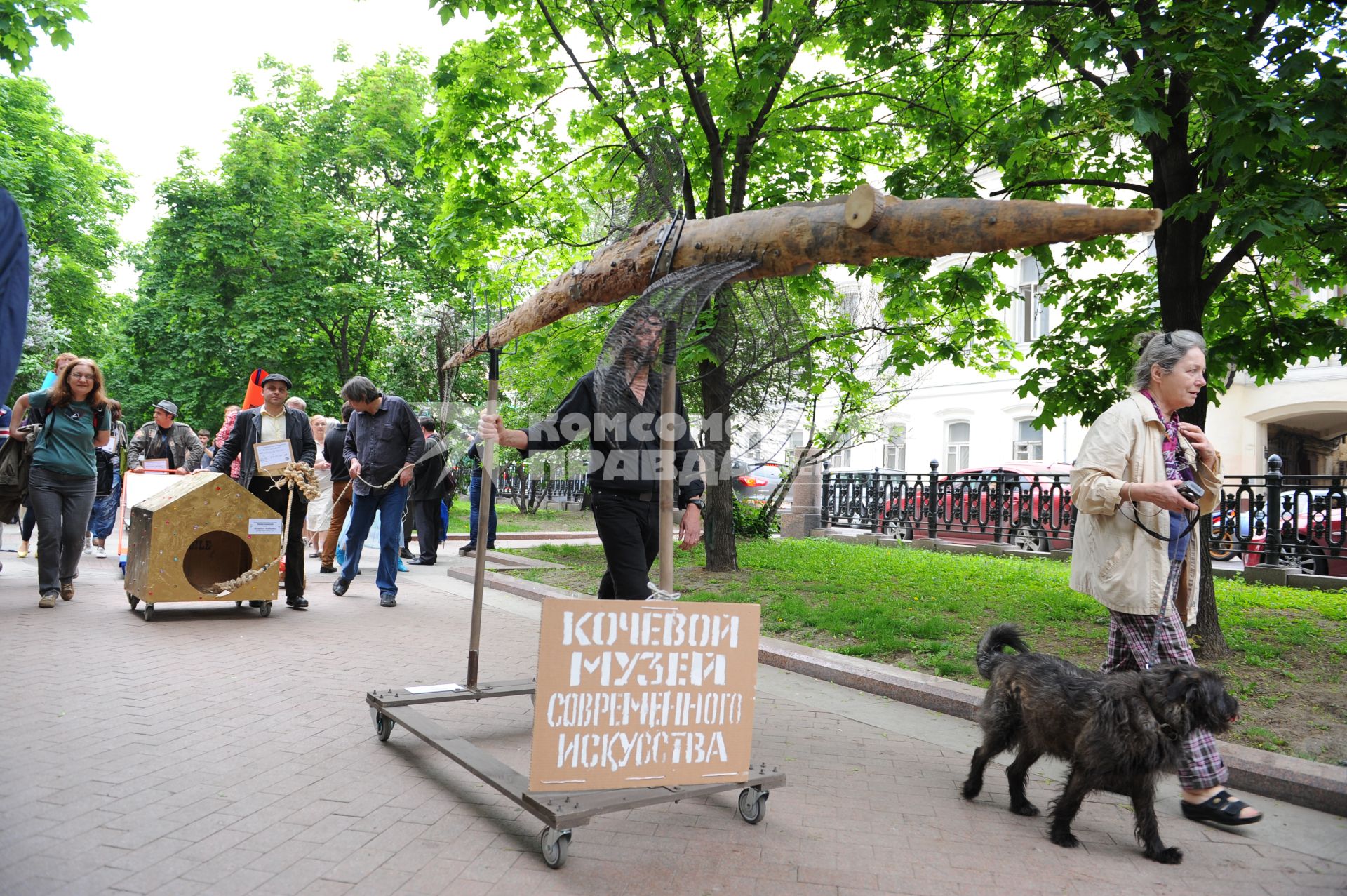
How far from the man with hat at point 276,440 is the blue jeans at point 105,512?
4.95 m

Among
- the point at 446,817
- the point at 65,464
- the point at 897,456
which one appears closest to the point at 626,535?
the point at 446,817

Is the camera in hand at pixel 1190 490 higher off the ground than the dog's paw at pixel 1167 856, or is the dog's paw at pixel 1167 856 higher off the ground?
the camera in hand at pixel 1190 490

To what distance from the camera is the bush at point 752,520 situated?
55.2 ft

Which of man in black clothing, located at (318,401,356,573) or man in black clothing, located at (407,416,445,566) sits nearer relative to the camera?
man in black clothing, located at (318,401,356,573)

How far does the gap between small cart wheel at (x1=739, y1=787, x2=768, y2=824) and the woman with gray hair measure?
5.69 ft

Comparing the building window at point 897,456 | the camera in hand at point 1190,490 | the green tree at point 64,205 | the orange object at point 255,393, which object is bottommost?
the camera in hand at point 1190,490

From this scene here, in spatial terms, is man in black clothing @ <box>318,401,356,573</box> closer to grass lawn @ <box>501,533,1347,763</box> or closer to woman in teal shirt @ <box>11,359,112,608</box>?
grass lawn @ <box>501,533,1347,763</box>

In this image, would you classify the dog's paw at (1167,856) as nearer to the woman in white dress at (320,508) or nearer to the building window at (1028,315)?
the woman in white dress at (320,508)

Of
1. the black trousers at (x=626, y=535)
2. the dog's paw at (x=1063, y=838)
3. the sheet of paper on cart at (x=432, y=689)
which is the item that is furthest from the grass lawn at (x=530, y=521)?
the dog's paw at (x=1063, y=838)

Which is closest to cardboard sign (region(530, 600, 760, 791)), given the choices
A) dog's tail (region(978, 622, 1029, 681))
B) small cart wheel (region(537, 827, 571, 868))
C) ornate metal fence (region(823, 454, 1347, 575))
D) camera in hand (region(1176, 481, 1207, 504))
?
small cart wheel (region(537, 827, 571, 868))

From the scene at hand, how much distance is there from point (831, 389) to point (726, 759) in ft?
39.3

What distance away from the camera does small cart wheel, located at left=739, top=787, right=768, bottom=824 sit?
3.65 metres

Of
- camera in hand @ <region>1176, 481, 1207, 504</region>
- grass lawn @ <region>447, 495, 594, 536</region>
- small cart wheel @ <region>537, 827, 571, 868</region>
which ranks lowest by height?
small cart wheel @ <region>537, 827, 571, 868</region>

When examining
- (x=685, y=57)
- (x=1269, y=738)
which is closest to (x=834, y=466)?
(x=685, y=57)
